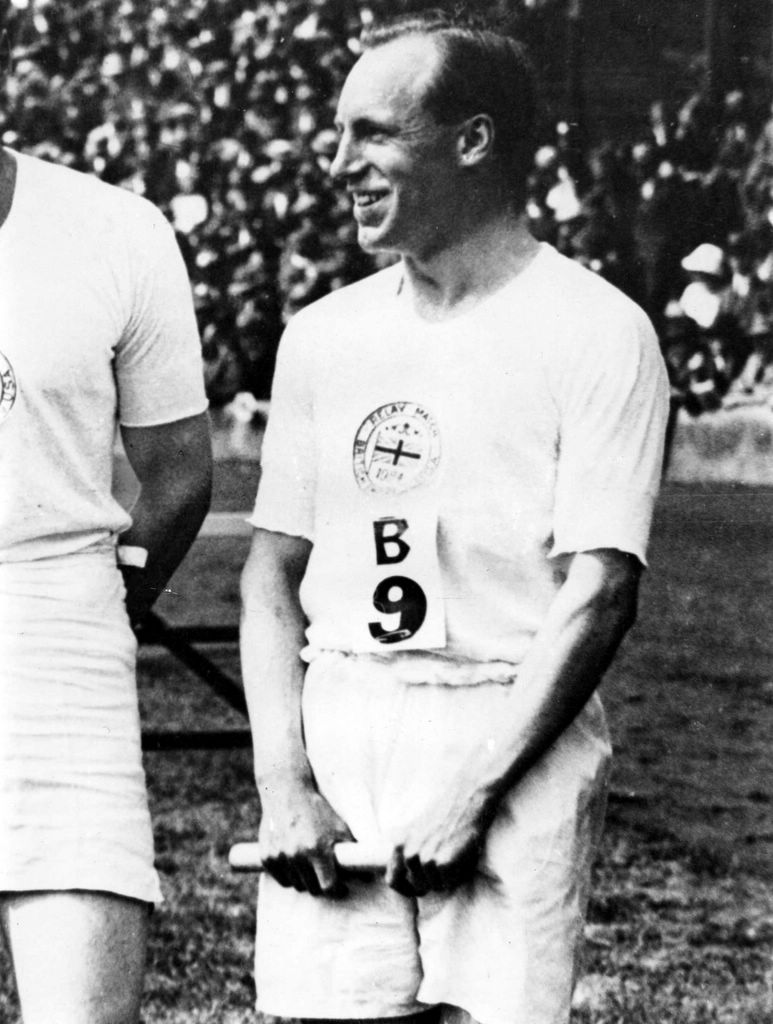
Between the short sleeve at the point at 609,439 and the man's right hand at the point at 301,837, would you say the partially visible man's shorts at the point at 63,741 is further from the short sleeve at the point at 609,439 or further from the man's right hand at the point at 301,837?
the short sleeve at the point at 609,439

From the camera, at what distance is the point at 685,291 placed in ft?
10.0

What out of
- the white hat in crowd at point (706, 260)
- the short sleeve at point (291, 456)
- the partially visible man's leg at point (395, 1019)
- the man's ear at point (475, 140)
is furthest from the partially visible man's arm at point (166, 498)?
the white hat in crowd at point (706, 260)

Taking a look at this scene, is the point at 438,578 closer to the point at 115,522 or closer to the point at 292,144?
the point at 115,522

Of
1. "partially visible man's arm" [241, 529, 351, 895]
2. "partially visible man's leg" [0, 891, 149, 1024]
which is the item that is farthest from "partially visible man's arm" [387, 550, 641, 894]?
"partially visible man's leg" [0, 891, 149, 1024]

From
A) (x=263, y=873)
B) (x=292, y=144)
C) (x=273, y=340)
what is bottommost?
(x=263, y=873)

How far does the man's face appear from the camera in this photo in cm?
219

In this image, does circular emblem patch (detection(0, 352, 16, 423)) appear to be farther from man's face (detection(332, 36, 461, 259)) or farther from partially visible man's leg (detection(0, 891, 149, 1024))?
partially visible man's leg (detection(0, 891, 149, 1024))

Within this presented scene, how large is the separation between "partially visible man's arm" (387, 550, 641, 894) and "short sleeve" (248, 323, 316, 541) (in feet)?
1.23

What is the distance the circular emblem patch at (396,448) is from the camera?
7.09ft

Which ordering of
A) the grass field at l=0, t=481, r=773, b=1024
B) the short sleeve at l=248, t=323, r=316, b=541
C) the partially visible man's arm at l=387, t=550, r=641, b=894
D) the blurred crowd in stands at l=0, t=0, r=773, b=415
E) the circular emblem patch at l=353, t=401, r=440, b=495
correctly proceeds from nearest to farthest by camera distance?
the partially visible man's arm at l=387, t=550, r=641, b=894
the circular emblem patch at l=353, t=401, r=440, b=495
the short sleeve at l=248, t=323, r=316, b=541
the blurred crowd in stands at l=0, t=0, r=773, b=415
the grass field at l=0, t=481, r=773, b=1024

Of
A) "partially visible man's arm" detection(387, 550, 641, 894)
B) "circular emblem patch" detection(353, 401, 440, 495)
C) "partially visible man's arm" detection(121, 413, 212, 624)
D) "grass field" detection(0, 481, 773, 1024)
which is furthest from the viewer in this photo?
"grass field" detection(0, 481, 773, 1024)

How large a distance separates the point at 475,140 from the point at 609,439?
42 cm

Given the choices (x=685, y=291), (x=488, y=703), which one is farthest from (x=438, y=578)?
(x=685, y=291)

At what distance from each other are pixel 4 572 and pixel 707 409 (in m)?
1.40
